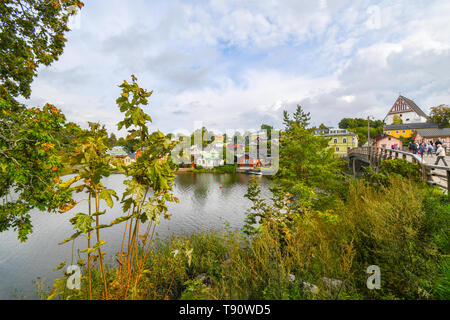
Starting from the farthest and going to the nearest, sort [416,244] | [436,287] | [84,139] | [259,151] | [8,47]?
[259,151] → [8,47] → [416,244] → [436,287] → [84,139]

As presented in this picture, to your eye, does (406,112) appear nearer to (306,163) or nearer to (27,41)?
(306,163)

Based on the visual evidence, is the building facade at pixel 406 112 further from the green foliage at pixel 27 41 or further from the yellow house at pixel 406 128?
the green foliage at pixel 27 41

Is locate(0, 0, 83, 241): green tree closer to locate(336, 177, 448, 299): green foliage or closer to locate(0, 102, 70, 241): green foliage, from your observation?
locate(0, 102, 70, 241): green foliage

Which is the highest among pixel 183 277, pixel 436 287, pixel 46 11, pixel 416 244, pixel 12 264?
pixel 46 11

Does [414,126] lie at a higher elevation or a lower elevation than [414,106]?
lower

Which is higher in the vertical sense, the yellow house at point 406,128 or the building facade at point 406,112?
the building facade at point 406,112

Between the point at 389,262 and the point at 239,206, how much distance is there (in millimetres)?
13579

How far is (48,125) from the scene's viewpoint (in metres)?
3.61

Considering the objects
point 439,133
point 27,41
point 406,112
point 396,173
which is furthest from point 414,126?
point 27,41

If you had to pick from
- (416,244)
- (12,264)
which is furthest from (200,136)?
(416,244)

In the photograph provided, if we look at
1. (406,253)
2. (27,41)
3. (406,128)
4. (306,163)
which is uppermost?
(406,128)

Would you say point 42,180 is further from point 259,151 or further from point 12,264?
point 259,151

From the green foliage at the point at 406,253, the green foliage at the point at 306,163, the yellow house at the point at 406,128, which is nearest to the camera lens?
the green foliage at the point at 406,253

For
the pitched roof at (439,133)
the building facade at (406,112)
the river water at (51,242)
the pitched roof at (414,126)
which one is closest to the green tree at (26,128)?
the river water at (51,242)
